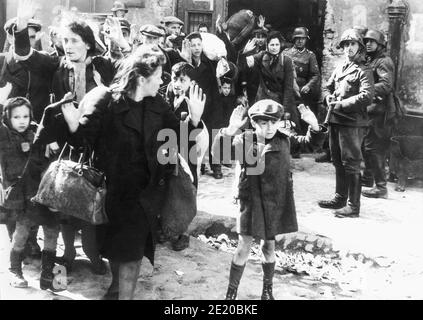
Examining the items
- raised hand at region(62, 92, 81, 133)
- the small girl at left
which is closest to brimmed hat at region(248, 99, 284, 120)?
raised hand at region(62, 92, 81, 133)

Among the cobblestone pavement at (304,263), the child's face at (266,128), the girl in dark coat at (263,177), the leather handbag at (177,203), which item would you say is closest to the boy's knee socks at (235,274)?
the girl in dark coat at (263,177)

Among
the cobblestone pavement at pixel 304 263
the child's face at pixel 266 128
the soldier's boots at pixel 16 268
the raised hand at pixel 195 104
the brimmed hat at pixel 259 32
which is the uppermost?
the brimmed hat at pixel 259 32

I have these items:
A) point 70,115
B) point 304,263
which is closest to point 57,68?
point 70,115

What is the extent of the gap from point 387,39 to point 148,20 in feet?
13.1

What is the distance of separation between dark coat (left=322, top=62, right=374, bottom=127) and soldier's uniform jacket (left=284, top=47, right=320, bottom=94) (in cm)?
236

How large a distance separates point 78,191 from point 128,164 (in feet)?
1.19

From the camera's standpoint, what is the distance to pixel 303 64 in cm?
855

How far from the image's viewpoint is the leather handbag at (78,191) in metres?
3.37

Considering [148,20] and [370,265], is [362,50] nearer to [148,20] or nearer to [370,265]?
[370,265]

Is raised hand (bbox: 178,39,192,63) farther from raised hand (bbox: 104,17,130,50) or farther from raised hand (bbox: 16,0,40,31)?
raised hand (bbox: 16,0,40,31)

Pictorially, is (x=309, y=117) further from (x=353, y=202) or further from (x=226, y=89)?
(x=226, y=89)

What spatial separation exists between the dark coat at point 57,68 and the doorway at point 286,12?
7131 mm

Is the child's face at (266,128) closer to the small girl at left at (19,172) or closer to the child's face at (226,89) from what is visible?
the small girl at left at (19,172)

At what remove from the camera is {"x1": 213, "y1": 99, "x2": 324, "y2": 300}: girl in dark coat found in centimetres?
382
